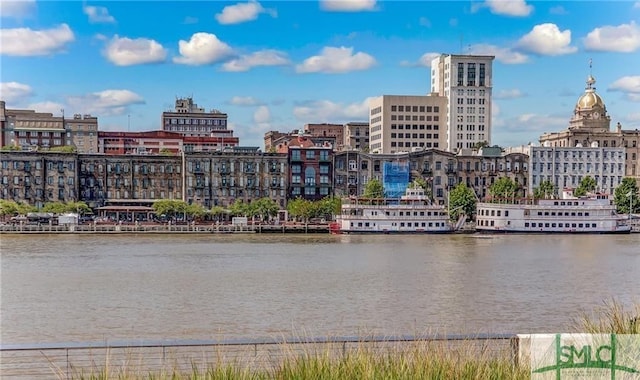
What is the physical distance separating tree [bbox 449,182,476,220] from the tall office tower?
45.3 meters

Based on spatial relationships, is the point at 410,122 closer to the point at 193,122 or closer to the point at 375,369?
the point at 193,122

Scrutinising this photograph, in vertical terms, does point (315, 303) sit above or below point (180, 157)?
below

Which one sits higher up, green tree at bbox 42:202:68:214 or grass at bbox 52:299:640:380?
green tree at bbox 42:202:68:214

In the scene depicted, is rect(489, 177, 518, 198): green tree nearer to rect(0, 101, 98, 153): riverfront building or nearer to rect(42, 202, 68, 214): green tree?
rect(42, 202, 68, 214): green tree

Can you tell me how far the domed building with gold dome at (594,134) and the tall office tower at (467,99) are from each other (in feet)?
40.7

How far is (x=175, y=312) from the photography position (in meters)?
35.9

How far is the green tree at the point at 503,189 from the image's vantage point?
387 feet

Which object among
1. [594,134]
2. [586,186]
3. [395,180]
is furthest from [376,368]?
[594,134]

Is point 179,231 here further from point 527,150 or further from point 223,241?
point 527,150

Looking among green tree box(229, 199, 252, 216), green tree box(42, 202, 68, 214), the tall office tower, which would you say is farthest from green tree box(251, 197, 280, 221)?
the tall office tower

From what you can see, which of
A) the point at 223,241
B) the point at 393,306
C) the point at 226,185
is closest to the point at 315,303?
the point at 393,306

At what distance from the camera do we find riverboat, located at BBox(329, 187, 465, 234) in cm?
10131

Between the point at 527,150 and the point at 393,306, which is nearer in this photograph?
the point at 393,306

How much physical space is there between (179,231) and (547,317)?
7258 cm
